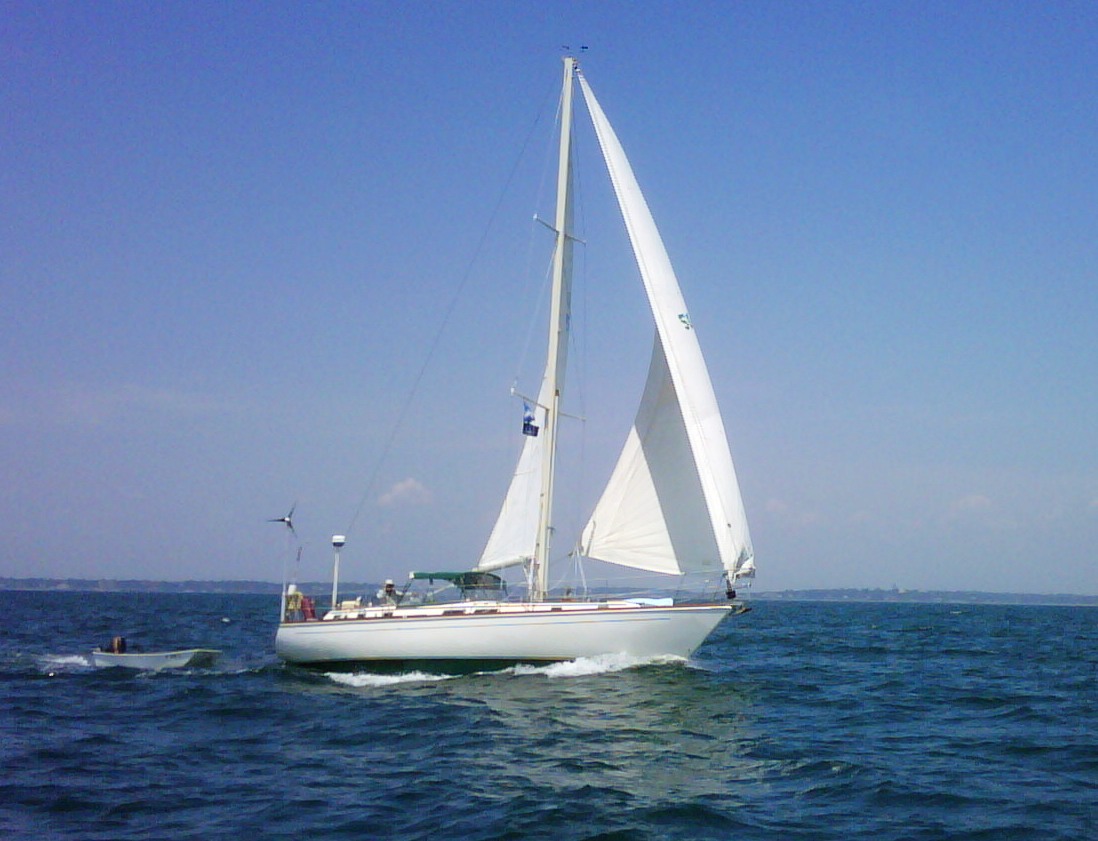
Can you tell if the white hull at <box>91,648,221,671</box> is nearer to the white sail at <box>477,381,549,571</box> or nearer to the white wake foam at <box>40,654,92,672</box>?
the white wake foam at <box>40,654,92,672</box>

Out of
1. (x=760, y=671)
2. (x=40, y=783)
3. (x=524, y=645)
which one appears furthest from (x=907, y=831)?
(x=760, y=671)

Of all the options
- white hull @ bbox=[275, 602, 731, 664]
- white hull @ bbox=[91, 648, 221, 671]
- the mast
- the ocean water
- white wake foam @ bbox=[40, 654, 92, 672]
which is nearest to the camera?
the ocean water

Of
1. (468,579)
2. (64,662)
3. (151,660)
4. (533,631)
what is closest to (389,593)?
(468,579)

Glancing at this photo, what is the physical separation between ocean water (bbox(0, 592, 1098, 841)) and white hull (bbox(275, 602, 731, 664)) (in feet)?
1.55

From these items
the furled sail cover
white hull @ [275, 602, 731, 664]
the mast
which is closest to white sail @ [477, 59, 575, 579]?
the mast

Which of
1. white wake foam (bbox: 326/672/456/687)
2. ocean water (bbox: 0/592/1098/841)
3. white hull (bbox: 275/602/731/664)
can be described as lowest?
ocean water (bbox: 0/592/1098/841)

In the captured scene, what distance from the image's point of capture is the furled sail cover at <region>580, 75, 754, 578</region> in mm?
22172

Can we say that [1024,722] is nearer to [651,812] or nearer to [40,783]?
[651,812]

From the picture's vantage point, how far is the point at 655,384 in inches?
932

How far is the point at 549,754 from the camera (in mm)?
14711

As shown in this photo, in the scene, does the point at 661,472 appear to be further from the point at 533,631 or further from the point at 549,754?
the point at 549,754

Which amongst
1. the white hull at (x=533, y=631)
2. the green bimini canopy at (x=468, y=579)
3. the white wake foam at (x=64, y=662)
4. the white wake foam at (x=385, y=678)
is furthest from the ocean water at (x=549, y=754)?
the green bimini canopy at (x=468, y=579)

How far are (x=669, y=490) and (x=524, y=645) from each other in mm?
4924

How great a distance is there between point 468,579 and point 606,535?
3.85 meters
